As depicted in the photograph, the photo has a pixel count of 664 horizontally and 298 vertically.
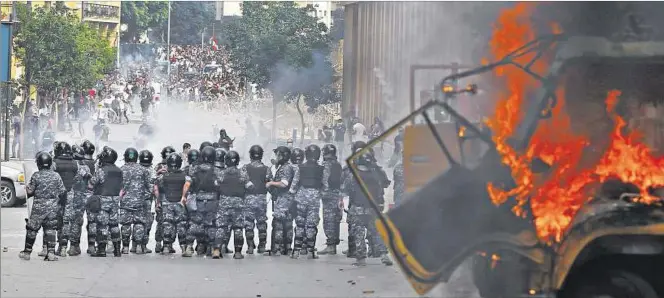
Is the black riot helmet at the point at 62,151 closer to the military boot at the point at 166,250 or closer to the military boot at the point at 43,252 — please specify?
the military boot at the point at 43,252

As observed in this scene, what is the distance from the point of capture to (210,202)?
1380cm

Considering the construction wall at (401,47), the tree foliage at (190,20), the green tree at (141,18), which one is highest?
the green tree at (141,18)

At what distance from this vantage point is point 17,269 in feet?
40.2

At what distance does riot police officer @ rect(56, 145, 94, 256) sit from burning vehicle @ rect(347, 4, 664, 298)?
246 inches

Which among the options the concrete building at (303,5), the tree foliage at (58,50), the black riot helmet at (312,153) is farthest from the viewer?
the tree foliage at (58,50)

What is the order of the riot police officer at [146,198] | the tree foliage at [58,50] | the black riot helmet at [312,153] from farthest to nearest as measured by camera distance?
the tree foliage at [58,50] < the riot police officer at [146,198] < the black riot helmet at [312,153]

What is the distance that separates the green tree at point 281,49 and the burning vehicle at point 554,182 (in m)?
3.61

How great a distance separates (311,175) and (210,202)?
1.25 metres

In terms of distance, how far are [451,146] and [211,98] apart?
282 inches

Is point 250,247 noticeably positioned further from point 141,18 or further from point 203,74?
point 141,18

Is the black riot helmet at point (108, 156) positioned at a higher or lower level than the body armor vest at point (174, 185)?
higher

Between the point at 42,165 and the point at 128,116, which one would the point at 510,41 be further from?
the point at 128,116

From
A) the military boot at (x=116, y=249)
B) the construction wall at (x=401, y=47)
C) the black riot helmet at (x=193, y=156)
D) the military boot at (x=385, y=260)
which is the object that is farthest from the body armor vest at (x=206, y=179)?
the construction wall at (x=401, y=47)

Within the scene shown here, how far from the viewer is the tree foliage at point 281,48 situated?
12.2m
